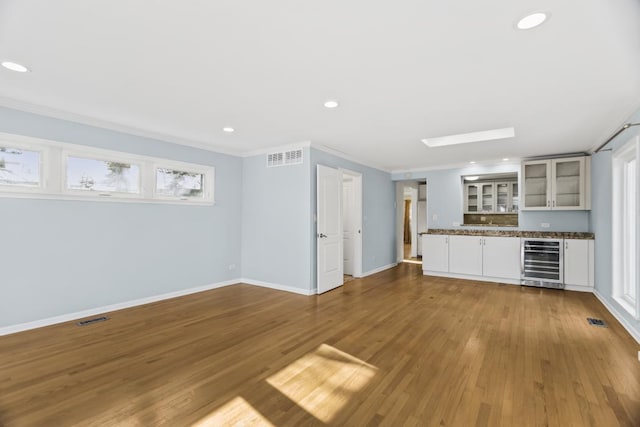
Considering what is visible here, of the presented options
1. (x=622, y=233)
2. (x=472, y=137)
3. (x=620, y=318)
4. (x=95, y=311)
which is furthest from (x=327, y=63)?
(x=620, y=318)

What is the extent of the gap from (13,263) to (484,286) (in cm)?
694

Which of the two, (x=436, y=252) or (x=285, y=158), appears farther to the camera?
(x=436, y=252)

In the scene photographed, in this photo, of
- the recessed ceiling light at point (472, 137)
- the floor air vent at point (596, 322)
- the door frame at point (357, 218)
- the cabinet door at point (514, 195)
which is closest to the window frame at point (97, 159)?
the door frame at point (357, 218)

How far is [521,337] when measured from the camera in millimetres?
3201

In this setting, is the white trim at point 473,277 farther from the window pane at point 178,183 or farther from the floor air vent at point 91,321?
the floor air vent at point 91,321

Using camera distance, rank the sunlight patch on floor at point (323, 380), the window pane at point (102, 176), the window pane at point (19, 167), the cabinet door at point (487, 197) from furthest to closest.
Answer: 1. the cabinet door at point (487, 197)
2. the window pane at point (102, 176)
3. the window pane at point (19, 167)
4. the sunlight patch on floor at point (323, 380)

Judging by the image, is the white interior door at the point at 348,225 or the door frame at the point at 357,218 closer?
the door frame at the point at 357,218

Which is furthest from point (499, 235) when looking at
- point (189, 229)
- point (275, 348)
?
point (189, 229)

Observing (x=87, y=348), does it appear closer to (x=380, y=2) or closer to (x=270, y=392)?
(x=270, y=392)

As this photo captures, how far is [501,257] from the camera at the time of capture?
19.2 ft

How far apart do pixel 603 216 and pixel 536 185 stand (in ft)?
4.80

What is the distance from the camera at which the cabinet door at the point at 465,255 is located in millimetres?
6082

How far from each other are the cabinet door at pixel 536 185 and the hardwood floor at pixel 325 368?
215cm

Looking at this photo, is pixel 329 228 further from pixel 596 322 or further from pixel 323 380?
pixel 596 322
